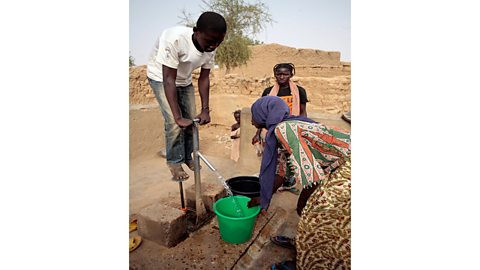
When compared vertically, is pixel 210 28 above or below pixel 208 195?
above

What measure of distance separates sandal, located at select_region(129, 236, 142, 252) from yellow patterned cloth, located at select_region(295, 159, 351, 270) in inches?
36.8

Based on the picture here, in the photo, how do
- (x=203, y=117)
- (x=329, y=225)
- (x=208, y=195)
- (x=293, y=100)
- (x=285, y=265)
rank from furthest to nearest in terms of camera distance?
(x=293, y=100)
(x=208, y=195)
(x=203, y=117)
(x=285, y=265)
(x=329, y=225)

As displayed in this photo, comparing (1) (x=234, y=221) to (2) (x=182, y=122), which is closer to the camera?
(1) (x=234, y=221)

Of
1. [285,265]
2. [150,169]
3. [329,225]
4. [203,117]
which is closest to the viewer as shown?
[329,225]

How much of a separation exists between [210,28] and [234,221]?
3.40ft

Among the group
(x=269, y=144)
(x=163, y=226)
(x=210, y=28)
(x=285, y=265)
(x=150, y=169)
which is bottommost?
(x=285, y=265)

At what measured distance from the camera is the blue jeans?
1.81 metres

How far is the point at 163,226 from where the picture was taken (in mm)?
1654

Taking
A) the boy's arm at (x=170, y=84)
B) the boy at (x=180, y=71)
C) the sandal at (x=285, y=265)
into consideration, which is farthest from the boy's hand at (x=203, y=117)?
the sandal at (x=285, y=265)

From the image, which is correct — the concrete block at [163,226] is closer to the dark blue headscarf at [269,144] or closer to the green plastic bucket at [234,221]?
the green plastic bucket at [234,221]

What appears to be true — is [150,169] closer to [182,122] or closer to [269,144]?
[182,122]

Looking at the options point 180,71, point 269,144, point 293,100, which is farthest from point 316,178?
point 293,100
